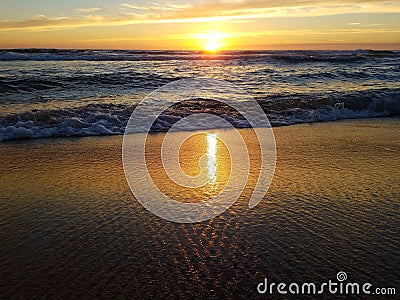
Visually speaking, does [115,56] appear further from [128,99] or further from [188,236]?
[188,236]

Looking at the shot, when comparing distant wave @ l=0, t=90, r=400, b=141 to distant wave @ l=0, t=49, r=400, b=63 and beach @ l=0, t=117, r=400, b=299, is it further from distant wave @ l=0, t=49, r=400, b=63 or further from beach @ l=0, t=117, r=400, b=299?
distant wave @ l=0, t=49, r=400, b=63

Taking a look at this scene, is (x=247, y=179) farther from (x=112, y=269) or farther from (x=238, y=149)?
(x=112, y=269)

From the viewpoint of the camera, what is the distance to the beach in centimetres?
271

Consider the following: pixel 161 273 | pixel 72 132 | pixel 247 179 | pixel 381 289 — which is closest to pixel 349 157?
pixel 247 179

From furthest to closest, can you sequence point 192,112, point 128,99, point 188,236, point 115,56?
point 115,56, point 128,99, point 192,112, point 188,236

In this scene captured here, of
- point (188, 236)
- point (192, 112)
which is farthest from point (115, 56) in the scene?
point (188, 236)

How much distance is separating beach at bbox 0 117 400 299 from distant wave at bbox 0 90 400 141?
244 centimetres

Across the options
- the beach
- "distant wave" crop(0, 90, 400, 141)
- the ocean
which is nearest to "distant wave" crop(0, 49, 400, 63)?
the ocean

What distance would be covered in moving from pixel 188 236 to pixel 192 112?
6760mm

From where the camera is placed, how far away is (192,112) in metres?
9.91

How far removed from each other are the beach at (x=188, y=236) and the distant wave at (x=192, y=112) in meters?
2.44

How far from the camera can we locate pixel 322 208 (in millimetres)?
3943

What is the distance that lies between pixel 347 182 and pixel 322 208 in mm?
966

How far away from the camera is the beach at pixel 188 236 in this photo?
2709 mm
